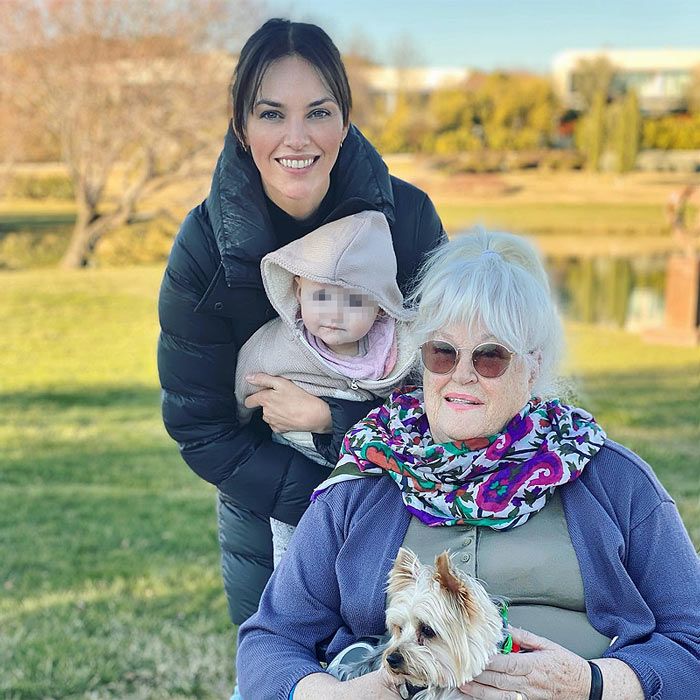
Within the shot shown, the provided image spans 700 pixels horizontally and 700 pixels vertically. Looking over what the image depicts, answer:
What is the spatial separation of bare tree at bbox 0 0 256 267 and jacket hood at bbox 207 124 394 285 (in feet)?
60.9

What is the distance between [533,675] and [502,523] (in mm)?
304

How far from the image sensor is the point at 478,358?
2.05 metres

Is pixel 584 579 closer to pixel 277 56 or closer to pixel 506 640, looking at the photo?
pixel 506 640

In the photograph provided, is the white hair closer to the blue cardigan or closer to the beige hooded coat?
the beige hooded coat

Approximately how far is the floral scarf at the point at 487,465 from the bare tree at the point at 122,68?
751 inches

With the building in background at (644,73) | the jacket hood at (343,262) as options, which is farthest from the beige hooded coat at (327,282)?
the building in background at (644,73)

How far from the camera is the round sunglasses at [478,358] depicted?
2.04 meters

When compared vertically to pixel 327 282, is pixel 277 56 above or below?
above

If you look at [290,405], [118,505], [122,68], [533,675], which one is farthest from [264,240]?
[122,68]

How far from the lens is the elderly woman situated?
199 centimetres

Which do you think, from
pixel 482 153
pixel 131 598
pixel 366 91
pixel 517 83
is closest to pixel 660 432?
pixel 131 598

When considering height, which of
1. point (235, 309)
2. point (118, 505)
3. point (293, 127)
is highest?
point (293, 127)

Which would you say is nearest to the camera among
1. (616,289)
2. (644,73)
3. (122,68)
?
(122,68)

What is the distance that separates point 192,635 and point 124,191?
2022cm
